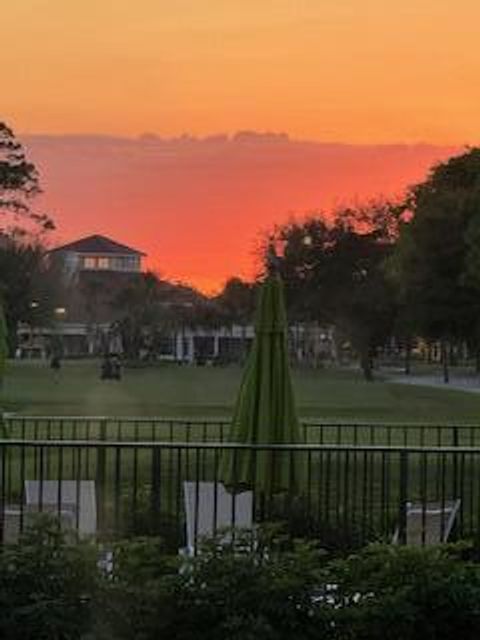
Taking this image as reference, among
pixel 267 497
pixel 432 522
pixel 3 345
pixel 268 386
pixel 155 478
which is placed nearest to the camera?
pixel 155 478

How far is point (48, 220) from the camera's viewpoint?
254ft

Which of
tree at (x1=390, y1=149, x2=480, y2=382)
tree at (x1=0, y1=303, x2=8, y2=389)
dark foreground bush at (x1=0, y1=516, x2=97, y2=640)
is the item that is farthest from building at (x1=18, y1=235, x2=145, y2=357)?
dark foreground bush at (x1=0, y1=516, x2=97, y2=640)

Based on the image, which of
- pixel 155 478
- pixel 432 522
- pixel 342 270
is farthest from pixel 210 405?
pixel 342 270

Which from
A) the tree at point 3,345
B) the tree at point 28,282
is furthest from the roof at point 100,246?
the tree at point 3,345

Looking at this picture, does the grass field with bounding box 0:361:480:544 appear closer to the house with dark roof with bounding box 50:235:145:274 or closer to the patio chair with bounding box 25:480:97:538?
the patio chair with bounding box 25:480:97:538

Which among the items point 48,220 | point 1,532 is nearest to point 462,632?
point 1,532

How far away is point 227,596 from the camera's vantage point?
18.6ft

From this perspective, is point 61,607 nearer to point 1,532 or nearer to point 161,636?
point 161,636

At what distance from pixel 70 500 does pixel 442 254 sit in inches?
1617

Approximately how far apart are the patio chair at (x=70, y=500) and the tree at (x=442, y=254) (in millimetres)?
36240

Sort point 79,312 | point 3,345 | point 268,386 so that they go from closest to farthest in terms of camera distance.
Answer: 1. point 268,386
2. point 3,345
3. point 79,312

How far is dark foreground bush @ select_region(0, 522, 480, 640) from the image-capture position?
561 centimetres

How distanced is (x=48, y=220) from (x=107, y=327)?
2163 inches

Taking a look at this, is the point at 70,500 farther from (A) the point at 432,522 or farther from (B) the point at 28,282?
(B) the point at 28,282
